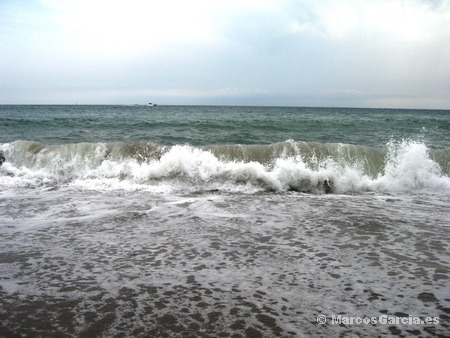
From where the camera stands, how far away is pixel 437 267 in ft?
13.0

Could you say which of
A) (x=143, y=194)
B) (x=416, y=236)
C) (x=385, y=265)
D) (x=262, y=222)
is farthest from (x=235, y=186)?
(x=385, y=265)

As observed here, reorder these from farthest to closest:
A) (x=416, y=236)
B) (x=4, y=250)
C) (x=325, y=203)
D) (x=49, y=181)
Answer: (x=49, y=181), (x=325, y=203), (x=416, y=236), (x=4, y=250)

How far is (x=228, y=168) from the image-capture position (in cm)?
966

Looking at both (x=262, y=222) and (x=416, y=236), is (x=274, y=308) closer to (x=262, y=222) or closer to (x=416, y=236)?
(x=262, y=222)

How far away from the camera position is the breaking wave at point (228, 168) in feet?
29.9

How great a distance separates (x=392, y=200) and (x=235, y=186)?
3625 mm

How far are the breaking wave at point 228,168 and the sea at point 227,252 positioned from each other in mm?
61

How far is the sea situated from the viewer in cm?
291

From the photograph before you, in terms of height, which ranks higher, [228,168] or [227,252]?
[228,168]

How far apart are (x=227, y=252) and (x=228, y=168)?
535 cm

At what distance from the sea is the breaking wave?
6 centimetres

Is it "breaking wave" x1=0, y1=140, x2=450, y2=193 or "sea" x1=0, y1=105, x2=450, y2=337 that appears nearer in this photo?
"sea" x1=0, y1=105, x2=450, y2=337

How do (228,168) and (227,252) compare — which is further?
(228,168)

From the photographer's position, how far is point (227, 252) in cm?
442
